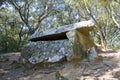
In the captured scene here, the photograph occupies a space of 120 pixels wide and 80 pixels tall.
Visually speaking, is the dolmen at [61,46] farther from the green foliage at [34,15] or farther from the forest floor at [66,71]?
the green foliage at [34,15]

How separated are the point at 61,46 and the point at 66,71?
Answer: 1070 mm

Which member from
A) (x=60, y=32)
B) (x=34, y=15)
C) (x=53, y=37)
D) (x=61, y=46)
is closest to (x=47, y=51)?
(x=61, y=46)

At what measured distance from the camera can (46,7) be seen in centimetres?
2039

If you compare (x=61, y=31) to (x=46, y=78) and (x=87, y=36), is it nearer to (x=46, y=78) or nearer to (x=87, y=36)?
(x=87, y=36)

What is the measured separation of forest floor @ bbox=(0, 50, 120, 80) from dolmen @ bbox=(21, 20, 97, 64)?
0.24 meters

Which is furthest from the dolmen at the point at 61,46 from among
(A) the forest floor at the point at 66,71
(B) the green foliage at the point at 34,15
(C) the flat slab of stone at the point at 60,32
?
(B) the green foliage at the point at 34,15

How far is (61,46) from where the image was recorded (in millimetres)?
7473

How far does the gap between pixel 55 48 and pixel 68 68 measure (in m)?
0.97

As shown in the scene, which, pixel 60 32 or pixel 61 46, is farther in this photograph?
pixel 60 32

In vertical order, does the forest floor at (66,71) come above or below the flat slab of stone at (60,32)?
below

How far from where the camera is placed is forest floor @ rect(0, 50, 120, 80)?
627cm

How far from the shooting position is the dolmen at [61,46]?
23.7 feet

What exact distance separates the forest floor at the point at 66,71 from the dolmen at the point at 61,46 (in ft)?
0.80

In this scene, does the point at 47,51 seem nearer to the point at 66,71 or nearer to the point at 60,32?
the point at 60,32
